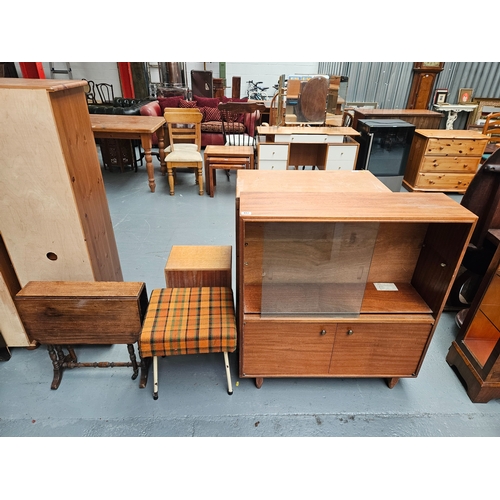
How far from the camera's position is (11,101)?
4.71ft

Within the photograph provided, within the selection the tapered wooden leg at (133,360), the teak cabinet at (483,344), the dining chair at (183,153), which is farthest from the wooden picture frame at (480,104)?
the tapered wooden leg at (133,360)

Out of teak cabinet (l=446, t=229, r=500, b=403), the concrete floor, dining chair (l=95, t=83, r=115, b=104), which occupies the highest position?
dining chair (l=95, t=83, r=115, b=104)

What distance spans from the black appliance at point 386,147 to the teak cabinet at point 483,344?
2.53 m

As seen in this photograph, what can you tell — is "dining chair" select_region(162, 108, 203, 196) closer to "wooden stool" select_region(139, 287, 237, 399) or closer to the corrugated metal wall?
"wooden stool" select_region(139, 287, 237, 399)

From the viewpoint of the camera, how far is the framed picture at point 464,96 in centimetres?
635

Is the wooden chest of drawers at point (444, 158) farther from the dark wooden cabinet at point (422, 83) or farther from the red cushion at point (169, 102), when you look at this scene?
the red cushion at point (169, 102)

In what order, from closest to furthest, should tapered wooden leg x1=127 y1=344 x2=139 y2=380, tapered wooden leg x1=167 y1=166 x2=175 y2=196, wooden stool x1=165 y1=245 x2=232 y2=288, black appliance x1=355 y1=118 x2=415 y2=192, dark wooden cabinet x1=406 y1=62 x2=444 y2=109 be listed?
tapered wooden leg x1=127 y1=344 x2=139 y2=380 → wooden stool x1=165 y1=245 x2=232 y2=288 → black appliance x1=355 y1=118 x2=415 y2=192 → tapered wooden leg x1=167 y1=166 x2=175 y2=196 → dark wooden cabinet x1=406 y1=62 x2=444 y2=109

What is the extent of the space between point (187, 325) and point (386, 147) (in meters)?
3.70

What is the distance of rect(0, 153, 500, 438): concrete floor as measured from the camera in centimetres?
166

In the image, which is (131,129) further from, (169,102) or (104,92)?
(104,92)

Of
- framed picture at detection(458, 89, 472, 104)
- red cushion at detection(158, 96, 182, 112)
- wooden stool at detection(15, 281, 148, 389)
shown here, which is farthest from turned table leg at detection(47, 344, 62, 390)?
framed picture at detection(458, 89, 472, 104)

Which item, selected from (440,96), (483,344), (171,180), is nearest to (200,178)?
(171,180)

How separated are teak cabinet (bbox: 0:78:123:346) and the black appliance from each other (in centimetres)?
342

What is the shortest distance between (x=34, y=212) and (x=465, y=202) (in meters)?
2.49
